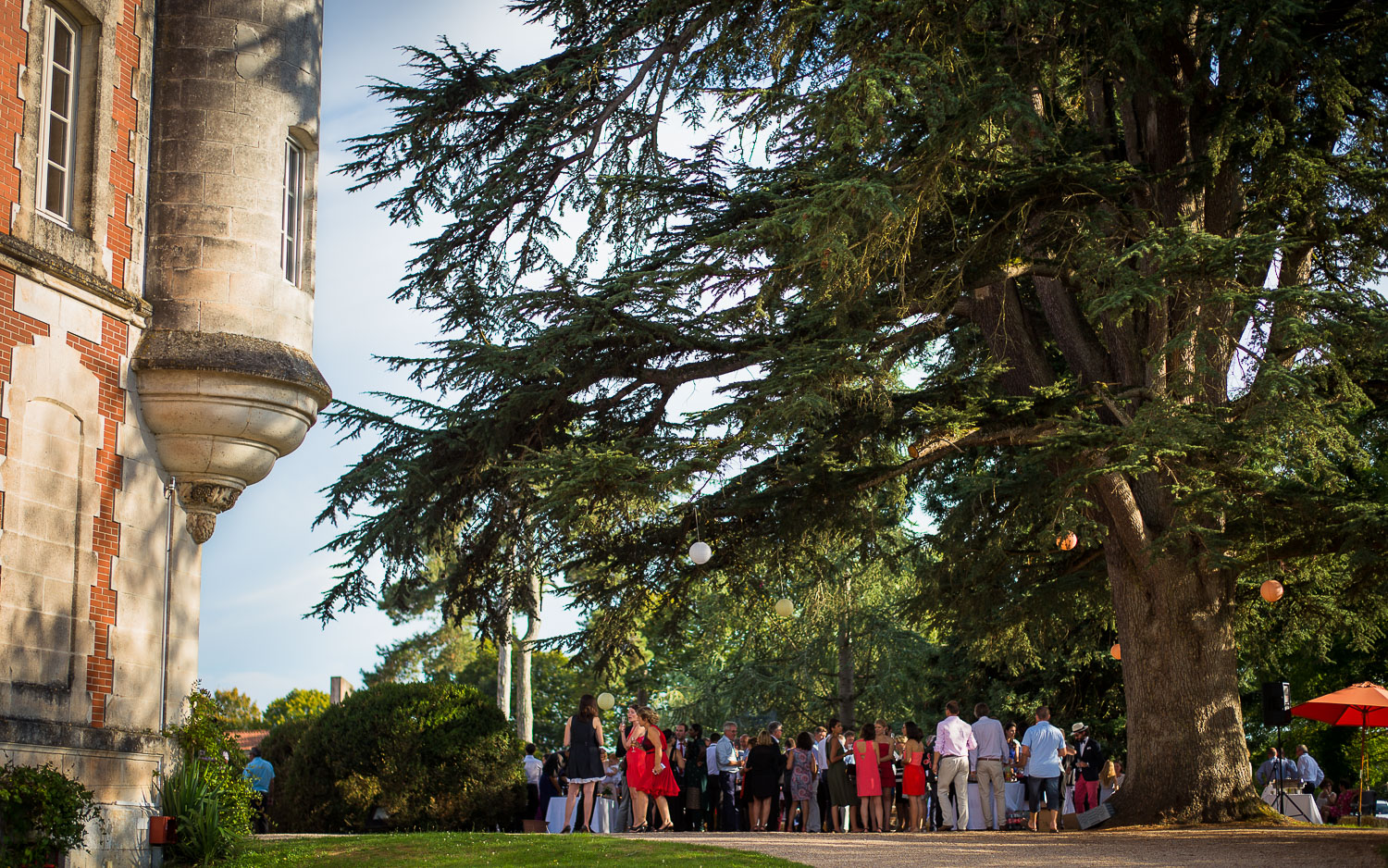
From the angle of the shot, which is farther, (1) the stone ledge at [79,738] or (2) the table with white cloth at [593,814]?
(2) the table with white cloth at [593,814]

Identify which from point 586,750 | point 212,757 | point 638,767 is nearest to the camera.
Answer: point 212,757

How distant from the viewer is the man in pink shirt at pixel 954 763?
51.1 feet

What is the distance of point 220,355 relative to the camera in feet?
38.7

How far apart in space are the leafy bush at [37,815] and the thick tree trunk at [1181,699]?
10485 millimetres

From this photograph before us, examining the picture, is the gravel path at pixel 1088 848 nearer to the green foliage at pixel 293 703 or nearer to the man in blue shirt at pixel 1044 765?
the man in blue shirt at pixel 1044 765

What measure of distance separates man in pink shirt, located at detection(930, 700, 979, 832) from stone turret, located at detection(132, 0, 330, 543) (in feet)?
26.9

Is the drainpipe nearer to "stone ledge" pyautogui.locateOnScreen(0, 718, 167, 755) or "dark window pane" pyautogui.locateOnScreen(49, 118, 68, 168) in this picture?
"stone ledge" pyautogui.locateOnScreen(0, 718, 167, 755)

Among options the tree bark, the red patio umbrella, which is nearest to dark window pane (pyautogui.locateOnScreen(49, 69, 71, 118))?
the red patio umbrella

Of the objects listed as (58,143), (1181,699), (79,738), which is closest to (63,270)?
(58,143)

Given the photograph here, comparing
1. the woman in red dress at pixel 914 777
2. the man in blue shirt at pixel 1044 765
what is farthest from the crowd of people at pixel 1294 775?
the woman in red dress at pixel 914 777

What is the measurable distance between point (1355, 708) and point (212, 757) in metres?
16.5

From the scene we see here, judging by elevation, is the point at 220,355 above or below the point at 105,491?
Answer: above

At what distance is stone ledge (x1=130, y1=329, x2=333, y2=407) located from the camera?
38.0 feet

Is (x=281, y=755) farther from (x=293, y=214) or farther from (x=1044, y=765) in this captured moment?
(x=1044, y=765)
